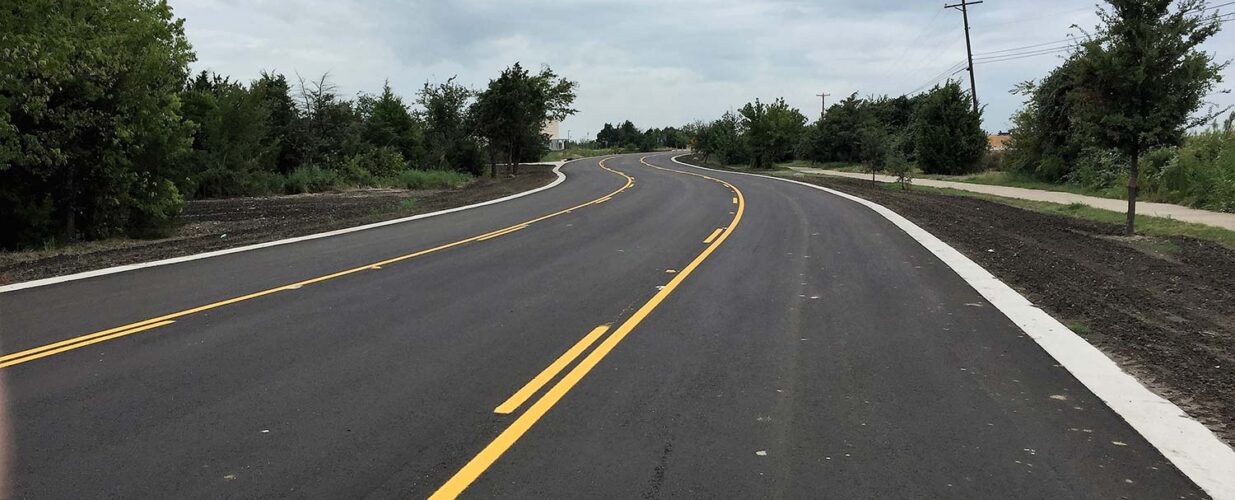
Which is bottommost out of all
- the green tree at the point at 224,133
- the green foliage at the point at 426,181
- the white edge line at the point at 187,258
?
the white edge line at the point at 187,258

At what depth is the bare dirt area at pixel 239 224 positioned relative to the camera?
40.0 ft

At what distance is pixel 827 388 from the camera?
5.55 meters

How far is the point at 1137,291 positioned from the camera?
923cm

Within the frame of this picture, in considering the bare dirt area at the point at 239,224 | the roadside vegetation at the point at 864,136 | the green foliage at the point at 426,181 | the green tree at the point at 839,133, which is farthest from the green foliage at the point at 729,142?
the bare dirt area at the point at 239,224

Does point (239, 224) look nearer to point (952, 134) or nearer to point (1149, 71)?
point (1149, 71)

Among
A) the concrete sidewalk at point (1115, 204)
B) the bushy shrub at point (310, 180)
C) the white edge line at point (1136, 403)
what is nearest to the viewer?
the white edge line at point (1136, 403)

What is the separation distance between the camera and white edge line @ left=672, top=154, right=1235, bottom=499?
4.14 m

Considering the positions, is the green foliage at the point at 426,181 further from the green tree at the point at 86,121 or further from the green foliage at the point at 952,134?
the green foliage at the point at 952,134

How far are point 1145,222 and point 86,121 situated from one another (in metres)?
22.5

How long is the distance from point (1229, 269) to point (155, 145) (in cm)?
1972

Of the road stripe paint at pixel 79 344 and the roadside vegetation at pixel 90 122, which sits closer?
the road stripe paint at pixel 79 344

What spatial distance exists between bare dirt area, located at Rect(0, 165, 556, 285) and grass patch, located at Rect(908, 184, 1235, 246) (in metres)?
17.2

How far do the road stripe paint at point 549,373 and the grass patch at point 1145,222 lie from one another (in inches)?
441

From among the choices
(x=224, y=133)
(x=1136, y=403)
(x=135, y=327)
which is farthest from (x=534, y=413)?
(x=224, y=133)
